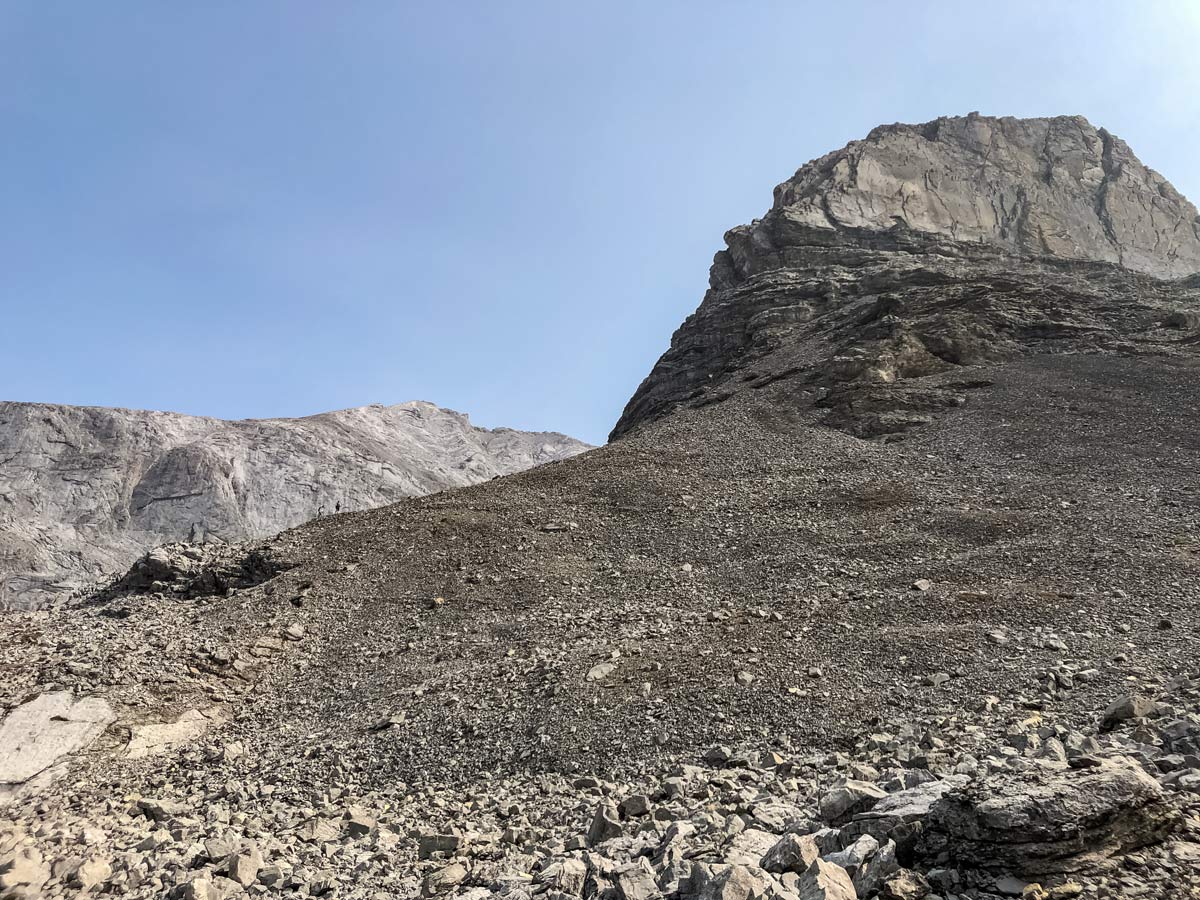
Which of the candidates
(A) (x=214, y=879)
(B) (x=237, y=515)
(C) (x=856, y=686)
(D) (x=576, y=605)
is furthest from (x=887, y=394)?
(B) (x=237, y=515)

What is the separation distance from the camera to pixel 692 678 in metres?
12.6

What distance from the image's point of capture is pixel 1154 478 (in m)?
20.8

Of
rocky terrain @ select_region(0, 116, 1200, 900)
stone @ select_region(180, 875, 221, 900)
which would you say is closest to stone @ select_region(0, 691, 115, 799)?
rocky terrain @ select_region(0, 116, 1200, 900)


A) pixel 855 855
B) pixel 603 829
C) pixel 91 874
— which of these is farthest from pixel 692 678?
pixel 91 874

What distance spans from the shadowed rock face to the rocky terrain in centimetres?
562

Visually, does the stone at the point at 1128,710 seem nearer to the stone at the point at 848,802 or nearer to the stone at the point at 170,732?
the stone at the point at 848,802

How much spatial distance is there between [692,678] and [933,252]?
45.0m

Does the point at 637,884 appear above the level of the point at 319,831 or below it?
above

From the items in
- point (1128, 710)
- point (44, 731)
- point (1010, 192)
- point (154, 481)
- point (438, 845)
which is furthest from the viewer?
point (154, 481)

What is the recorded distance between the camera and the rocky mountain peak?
174 ft

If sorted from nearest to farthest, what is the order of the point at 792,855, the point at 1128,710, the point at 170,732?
the point at 792,855
the point at 1128,710
the point at 170,732

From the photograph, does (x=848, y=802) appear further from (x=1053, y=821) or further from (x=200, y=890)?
(x=200, y=890)

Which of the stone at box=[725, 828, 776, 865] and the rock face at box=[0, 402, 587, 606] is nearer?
the stone at box=[725, 828, 776, 865]

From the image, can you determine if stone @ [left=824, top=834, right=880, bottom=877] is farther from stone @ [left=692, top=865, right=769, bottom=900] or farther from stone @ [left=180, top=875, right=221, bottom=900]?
stone @ [left=180, top=875, right=221, bottom=900]
